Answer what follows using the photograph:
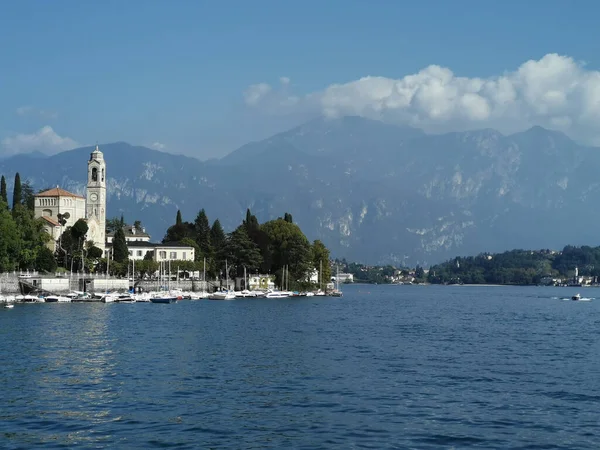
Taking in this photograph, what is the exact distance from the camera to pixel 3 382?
3525 centimetres

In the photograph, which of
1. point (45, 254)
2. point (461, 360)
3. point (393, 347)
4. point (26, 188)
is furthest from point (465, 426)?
point (26, 188)

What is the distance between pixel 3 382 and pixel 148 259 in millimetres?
119415

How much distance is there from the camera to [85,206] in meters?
148

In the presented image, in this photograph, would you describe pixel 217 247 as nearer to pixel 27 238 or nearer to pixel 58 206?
Answer: pixel 58 206

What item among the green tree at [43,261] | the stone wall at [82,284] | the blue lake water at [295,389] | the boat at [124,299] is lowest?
the blue lake water at [295,389]

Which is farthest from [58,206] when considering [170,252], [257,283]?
[257,283]

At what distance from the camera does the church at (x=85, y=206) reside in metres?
141

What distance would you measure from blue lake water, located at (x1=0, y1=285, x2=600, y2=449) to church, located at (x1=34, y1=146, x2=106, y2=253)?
80744mm

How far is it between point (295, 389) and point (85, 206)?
118890 mm

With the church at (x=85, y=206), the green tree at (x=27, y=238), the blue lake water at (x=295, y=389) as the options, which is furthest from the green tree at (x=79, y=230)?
the blue lake water at (x=295, y=389)

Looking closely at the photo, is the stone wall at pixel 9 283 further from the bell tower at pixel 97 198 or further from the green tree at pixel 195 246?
the green tree at pixel 195 246

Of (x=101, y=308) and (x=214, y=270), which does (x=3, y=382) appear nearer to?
(x=101, y=308)

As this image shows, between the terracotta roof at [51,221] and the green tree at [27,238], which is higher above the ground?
the terracotta roof at [51,221]

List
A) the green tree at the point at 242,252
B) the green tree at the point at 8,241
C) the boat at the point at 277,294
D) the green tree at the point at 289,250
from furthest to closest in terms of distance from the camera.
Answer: the green tree at the point at 289,250
the green tree at the point at 242,252
the boat at the point at 277,294
the green tree at the point at 8,241
